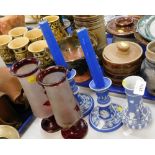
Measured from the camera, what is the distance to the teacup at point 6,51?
2.97 feet

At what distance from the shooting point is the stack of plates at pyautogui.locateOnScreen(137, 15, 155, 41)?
716 millimetres

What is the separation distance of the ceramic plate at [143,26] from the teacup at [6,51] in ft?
1.47

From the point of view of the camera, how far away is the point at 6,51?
36.1 inches

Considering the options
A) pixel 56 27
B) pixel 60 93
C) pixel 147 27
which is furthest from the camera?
pixel 56 27

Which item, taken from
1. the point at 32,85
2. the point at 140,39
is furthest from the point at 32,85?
the point at 140,39

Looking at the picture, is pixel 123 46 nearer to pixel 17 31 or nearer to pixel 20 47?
pixel 20 47

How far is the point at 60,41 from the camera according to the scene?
2.64 feet

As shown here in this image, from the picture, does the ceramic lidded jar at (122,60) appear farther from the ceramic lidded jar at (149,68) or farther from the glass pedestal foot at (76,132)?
the glass pedestal foot at (76,132)

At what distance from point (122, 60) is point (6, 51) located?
17.0 inches
